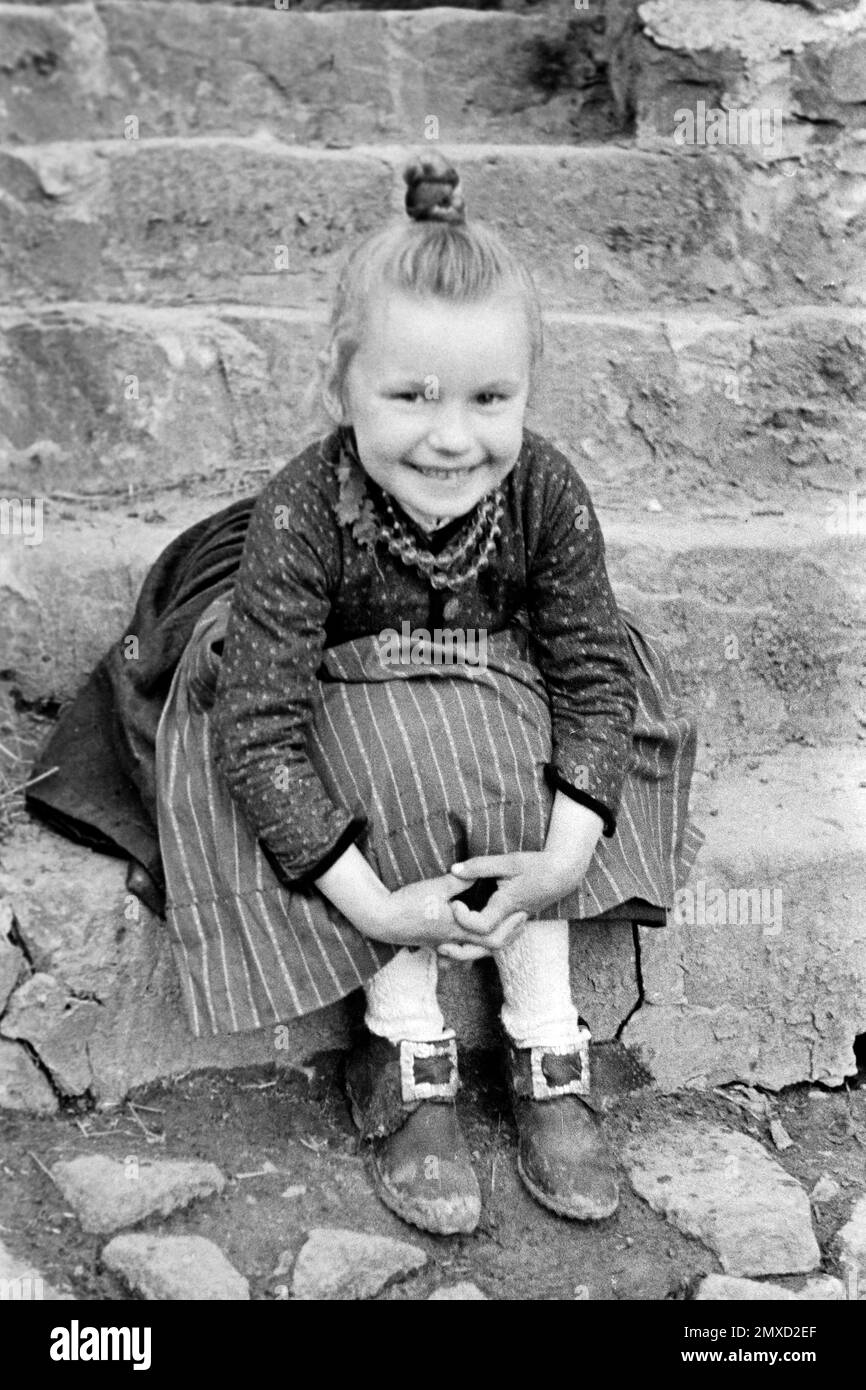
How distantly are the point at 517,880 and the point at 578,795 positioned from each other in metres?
0.13

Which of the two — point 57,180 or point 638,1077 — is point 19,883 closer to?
point 638,1077

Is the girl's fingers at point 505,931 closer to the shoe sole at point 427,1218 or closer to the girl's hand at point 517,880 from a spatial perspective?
the girl's hand at point 517,880

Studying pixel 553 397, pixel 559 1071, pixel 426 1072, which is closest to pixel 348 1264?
pixel 426 1072

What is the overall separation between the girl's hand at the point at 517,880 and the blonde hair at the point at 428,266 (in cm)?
56

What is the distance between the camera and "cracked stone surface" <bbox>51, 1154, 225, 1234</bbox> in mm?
1760

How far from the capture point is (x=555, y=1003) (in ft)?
6.19

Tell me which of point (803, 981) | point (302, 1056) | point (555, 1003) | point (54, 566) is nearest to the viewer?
point (555, 1003)

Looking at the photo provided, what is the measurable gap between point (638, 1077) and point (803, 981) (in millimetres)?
280

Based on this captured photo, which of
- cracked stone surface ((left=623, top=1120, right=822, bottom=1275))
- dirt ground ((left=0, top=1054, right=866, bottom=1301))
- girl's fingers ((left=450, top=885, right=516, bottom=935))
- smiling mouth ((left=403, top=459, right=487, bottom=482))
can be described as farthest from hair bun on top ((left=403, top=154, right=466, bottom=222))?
cracked stone surface ((left=623, top=1120, right=822, bottom=1275))

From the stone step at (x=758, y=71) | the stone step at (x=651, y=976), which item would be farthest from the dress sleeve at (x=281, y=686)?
the stone step at (x=758, y=71)

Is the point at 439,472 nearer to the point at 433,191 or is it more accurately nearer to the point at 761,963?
the point at 433,191

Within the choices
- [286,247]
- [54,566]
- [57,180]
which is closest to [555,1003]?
[54,566]

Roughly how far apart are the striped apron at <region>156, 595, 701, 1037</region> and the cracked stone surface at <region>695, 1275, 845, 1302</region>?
459 mm

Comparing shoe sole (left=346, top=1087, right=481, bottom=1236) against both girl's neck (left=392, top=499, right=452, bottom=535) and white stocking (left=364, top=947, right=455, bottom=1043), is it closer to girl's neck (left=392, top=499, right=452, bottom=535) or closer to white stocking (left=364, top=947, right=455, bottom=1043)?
white stocking (left=364, top=947, right=455, bottom=1043)
